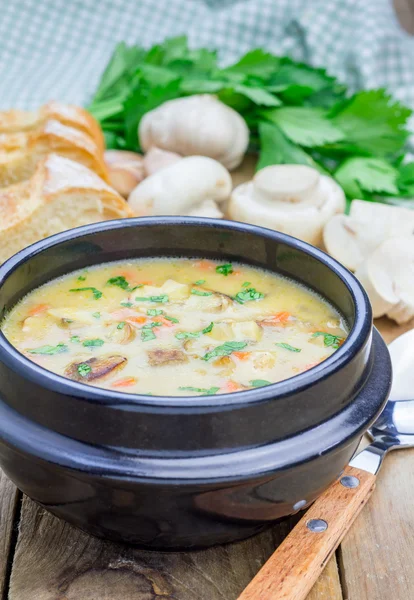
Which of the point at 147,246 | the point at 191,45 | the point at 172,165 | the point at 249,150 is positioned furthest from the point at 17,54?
the point at 147,246

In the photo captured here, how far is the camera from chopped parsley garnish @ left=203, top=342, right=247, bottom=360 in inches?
67.7

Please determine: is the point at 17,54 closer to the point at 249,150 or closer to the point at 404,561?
the point at 249,150

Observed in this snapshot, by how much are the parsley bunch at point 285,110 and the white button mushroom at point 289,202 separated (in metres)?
0.33

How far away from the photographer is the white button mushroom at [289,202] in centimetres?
310

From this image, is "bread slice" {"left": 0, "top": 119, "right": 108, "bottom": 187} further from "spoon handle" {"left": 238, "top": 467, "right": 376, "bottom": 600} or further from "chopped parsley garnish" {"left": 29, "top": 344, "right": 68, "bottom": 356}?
"spoon handle" {"left": 238, "top": 467, "right": 376, "bottom": 600}

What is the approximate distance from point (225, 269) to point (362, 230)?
3.29 ft

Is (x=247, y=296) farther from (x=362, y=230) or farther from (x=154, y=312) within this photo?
(x=362, y=230)

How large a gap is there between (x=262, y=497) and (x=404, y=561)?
415 mm

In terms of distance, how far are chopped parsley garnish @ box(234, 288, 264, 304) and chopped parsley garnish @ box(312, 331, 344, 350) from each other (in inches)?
8.5

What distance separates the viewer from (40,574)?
158cm

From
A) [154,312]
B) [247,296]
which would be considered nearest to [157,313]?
[154,312]

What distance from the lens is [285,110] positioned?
3855mm

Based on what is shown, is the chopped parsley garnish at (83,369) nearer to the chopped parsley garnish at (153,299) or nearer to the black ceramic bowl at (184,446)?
the black ceramic bowl at (184,446)

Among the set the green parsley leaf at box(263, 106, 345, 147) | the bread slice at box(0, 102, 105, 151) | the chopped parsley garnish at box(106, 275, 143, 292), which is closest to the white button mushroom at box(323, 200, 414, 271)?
the green parsley leaf at box(263, 106, 345, 147)
